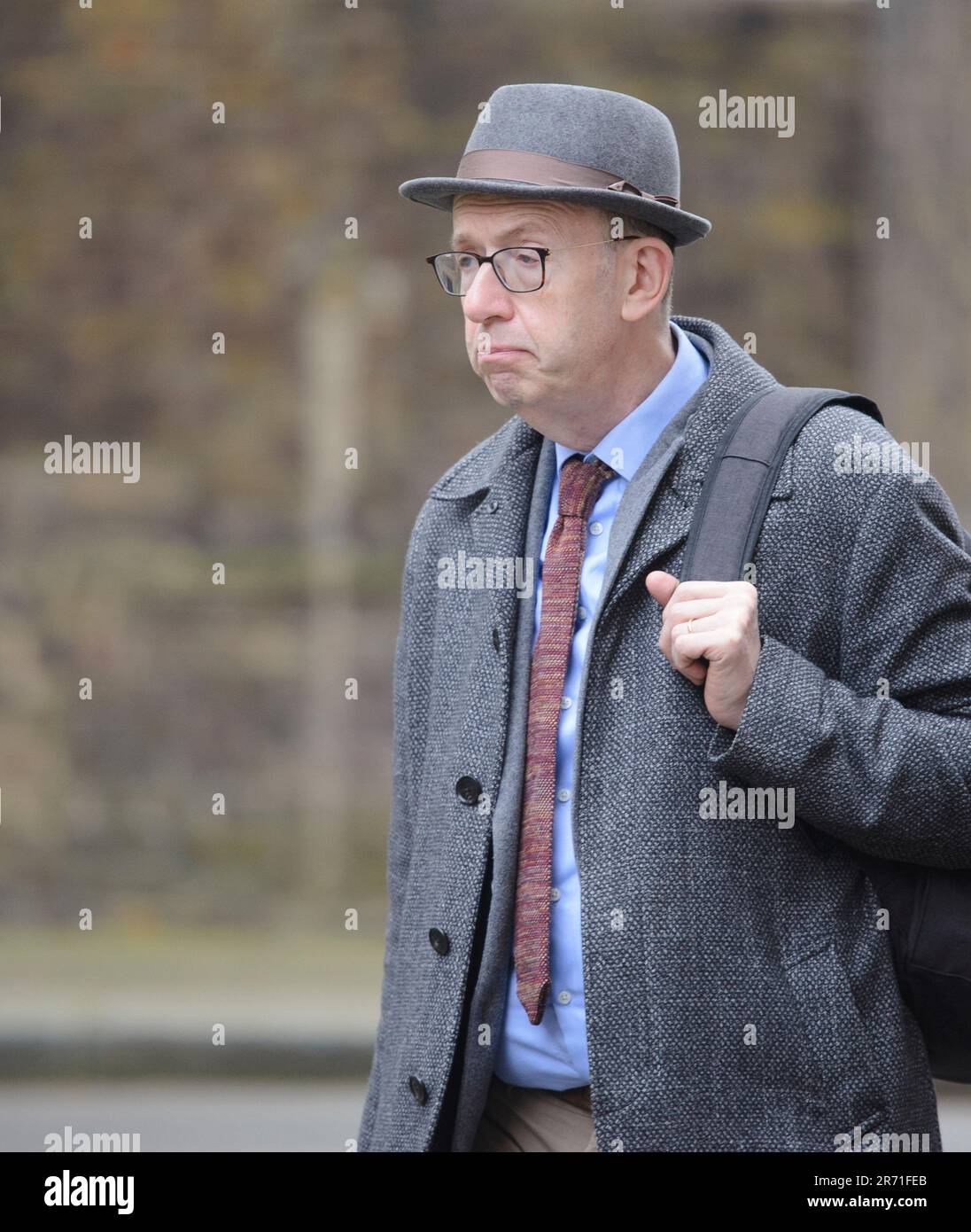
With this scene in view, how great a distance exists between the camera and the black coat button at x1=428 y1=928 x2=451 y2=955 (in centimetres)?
242

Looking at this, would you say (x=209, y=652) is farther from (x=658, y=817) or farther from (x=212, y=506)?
(x=658, y=817)

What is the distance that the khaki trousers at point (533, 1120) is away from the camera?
234 centimetres

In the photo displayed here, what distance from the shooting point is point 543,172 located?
7.83ft

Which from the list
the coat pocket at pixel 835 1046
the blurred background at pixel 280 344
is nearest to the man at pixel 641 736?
the coat pocket at pixel 835 1046

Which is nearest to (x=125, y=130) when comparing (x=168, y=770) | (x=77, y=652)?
(x=77, y=652)

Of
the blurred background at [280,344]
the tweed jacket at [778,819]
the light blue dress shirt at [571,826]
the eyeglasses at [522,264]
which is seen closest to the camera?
the tweed jacket at [778,819]

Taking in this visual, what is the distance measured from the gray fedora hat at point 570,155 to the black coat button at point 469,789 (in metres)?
0.80

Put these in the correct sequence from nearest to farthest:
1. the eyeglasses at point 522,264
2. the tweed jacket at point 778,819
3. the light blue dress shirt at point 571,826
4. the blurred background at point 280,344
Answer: the tweed jacket at point 778,819
the light blue dress shirt at point 571,826
the eyeglasses at point 522,264
the blurred background at point 280,344

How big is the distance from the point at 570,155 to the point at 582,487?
45cm

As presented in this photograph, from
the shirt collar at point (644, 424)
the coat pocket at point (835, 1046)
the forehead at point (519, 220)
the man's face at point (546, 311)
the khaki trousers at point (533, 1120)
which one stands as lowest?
the khaki trousers at point (533, 1120)

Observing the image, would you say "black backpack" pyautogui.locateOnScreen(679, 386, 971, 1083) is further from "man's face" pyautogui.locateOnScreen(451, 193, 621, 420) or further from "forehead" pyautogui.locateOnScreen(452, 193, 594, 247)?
"forehead" pyautogui.locateOnScreen(452, 193, 594, 247)

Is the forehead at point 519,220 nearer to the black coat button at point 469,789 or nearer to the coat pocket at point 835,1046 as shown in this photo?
the black coat button at point 469,789

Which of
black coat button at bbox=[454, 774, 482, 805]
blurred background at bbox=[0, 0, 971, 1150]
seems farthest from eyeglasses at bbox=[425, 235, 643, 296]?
blurred background at bbox=[0, 0, 971, 1150]
